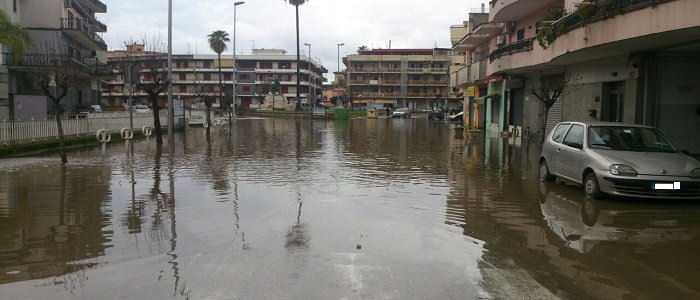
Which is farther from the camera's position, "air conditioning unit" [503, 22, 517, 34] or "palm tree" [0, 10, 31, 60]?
"air conditioning unit" [503, 22, 517, 34]

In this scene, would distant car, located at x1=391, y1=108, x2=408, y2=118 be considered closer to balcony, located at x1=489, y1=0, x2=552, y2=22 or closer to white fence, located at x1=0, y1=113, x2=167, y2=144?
balcony, located at x1=489, y1=0, x2=552, y2=22

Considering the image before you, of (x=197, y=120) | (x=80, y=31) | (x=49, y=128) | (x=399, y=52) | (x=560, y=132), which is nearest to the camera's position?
(x=560, y=132)

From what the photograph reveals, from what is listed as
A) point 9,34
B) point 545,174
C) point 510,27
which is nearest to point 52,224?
point 545,174

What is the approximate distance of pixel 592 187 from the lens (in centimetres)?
1084

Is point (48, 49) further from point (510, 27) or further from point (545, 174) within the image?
point (545, 174)

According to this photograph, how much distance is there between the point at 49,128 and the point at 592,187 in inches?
748

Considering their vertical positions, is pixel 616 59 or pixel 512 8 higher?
pixel 512 8

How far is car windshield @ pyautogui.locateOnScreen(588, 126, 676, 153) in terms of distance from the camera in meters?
11.5

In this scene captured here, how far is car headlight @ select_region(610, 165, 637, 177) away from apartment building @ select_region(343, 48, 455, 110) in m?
105

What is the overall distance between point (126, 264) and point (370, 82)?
111 meters

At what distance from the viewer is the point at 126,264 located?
21.1 ft

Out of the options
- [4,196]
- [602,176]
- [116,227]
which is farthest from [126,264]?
[602,176]

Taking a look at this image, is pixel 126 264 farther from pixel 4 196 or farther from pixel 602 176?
pixel 602 176

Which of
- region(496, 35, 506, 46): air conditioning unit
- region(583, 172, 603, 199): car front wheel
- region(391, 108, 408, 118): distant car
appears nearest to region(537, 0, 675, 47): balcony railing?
region(583, 172, 603, 199): car front wheel
